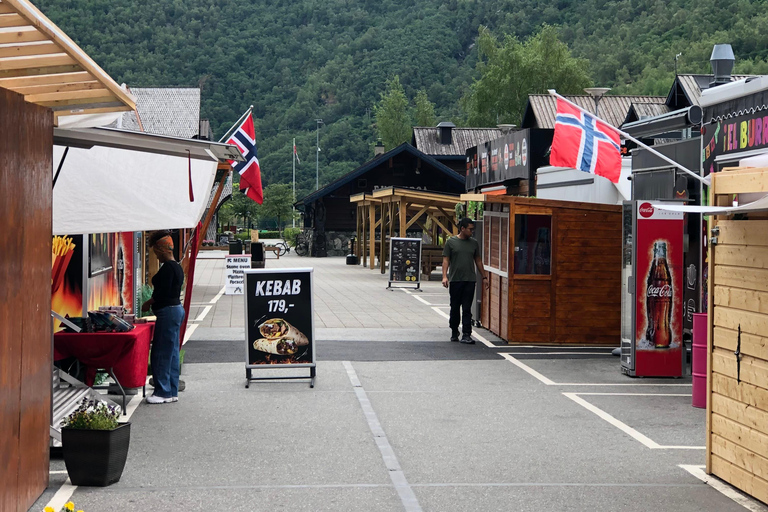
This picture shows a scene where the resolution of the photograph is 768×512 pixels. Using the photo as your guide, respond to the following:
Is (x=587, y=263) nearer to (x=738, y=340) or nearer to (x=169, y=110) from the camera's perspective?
(x=738, y=340)

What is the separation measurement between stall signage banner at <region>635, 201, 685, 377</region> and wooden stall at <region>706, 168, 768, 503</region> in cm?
416

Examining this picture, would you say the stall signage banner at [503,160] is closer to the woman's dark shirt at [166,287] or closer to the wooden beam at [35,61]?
the woman's dark shirt at [166,287]

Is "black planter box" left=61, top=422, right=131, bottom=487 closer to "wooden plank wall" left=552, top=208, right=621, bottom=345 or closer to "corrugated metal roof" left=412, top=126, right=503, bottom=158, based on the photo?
"wooden plank wall" left=552, top=208, right=621, bottom=345

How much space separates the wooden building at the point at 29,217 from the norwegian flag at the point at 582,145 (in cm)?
621

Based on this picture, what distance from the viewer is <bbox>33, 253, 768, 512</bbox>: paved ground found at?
21.1 feet

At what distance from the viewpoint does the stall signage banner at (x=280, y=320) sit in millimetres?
10758

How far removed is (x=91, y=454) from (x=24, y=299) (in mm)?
1220

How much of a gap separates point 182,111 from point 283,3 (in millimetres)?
90292

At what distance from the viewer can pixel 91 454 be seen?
21.6 feet

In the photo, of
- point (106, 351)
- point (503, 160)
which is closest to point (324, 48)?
point (503, 160)

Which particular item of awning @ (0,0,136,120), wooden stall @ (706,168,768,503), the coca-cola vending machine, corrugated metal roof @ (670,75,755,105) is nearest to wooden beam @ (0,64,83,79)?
awning @ (0,0,136,120)

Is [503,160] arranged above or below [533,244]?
above

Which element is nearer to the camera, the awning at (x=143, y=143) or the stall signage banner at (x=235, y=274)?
the awning at (x=143, y=143)

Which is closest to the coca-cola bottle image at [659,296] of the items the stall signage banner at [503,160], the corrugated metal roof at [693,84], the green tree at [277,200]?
the stall signage banner at [503,160]
